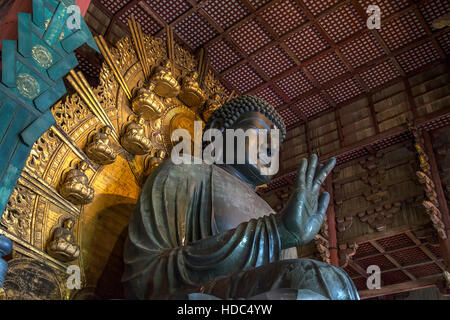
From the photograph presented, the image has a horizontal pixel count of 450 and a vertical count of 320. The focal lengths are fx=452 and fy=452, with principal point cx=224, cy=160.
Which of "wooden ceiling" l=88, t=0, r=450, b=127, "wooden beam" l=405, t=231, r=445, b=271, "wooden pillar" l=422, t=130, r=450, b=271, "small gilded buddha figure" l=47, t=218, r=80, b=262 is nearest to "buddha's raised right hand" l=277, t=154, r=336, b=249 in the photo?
"small gilded buddha figure" l=47, t=218, r=80, b=262

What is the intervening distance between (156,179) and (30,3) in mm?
1311

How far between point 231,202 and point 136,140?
3.01 feet

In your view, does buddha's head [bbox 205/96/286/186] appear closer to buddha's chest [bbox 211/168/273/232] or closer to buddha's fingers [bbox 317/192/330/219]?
buddha's chest [bbox 211/168/273/232]

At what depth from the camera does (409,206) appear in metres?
5.75

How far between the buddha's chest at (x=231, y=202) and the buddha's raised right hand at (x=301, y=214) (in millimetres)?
565

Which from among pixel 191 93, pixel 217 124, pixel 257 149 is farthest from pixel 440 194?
pixel 191 93

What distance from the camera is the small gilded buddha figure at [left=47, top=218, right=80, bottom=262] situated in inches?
105

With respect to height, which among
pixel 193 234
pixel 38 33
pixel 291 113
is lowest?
pixel 193 234

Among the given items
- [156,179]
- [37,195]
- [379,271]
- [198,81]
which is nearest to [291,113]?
[198,81]

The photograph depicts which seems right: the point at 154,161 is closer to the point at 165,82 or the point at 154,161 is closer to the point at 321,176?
the point at 165,82

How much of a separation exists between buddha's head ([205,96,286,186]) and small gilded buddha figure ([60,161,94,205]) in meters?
1.15

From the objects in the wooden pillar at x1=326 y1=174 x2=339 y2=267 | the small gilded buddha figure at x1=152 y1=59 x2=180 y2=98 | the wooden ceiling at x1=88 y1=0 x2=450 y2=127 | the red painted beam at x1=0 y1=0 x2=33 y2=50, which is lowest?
the red painted beam at x1=0 y1=0 x2=33 y2=50
